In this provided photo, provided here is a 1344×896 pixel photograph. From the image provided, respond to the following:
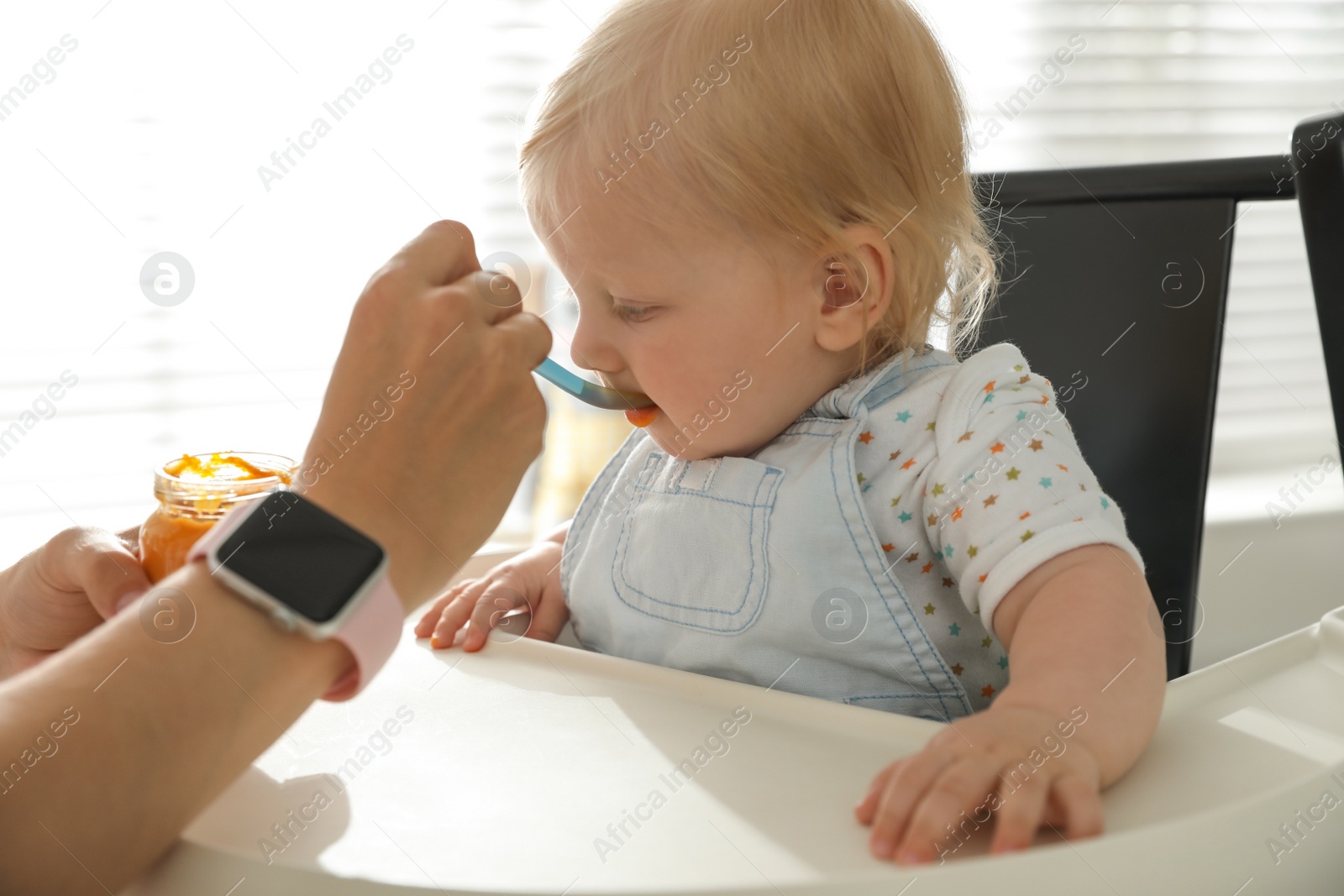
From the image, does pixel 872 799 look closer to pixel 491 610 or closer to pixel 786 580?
pixel 786 580

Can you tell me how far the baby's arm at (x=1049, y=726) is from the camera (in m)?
0.45

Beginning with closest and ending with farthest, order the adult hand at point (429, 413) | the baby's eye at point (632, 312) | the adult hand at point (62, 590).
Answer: the adult hand at point (429, 413) < the adult hand at point (62, 590) < the baby's eye at point (632, 312)

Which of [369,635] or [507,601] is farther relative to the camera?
[507,601]

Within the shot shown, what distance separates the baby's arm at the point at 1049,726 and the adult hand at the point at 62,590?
0.48 metres

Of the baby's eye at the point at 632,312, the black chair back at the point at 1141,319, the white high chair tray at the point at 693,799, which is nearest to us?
the white high chair tray at the point at 693,799

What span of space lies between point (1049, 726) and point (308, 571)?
0.34 metres

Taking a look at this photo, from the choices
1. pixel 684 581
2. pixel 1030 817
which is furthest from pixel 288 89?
pixel 1030 817

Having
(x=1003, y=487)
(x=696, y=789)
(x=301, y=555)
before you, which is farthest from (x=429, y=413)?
(x=1003, y=487)

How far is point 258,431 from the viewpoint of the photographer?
5.87 ft

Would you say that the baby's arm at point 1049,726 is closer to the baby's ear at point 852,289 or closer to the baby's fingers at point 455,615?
the baby's ear at point 852,289

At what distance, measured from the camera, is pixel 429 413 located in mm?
591

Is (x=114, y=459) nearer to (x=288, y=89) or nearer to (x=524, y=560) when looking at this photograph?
(x=288, y=89)

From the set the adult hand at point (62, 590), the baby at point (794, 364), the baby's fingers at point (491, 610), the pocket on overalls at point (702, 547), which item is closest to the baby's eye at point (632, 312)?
the baby at point (794, 364)

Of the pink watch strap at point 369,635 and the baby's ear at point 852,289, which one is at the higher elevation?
the pink watch strap at point 369,635
